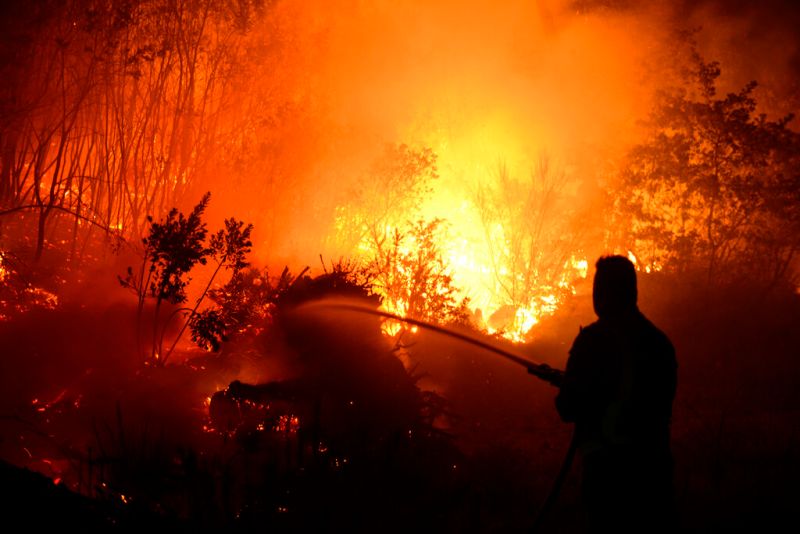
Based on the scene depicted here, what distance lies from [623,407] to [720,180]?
15244 mm

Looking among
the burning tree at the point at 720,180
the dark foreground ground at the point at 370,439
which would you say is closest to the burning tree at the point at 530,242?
the burning tree at the point at 720,180

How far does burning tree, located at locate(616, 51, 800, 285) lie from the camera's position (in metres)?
14.6

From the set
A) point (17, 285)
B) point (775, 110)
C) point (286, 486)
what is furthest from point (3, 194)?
point (775, 110)

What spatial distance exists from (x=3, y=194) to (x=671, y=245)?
1882 cm

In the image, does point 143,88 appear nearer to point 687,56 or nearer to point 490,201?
point 490,201

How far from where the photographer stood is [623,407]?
2.90m

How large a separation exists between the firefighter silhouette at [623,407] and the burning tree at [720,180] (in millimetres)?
13431

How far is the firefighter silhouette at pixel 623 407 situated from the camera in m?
2.90

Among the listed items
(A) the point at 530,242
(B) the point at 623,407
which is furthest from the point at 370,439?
(A) the point at 530,242

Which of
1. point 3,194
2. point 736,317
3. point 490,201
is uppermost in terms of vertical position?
point 490,201

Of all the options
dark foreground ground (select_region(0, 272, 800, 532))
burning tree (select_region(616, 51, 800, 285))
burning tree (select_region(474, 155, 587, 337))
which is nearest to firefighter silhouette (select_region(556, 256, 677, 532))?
dark foreground ground (select_region(0, 272, 800, 532))

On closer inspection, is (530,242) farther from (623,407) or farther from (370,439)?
(623,407)

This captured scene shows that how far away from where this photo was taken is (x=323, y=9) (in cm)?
2520

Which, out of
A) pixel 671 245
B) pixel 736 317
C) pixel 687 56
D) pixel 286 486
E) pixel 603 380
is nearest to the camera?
pixel 603 380
